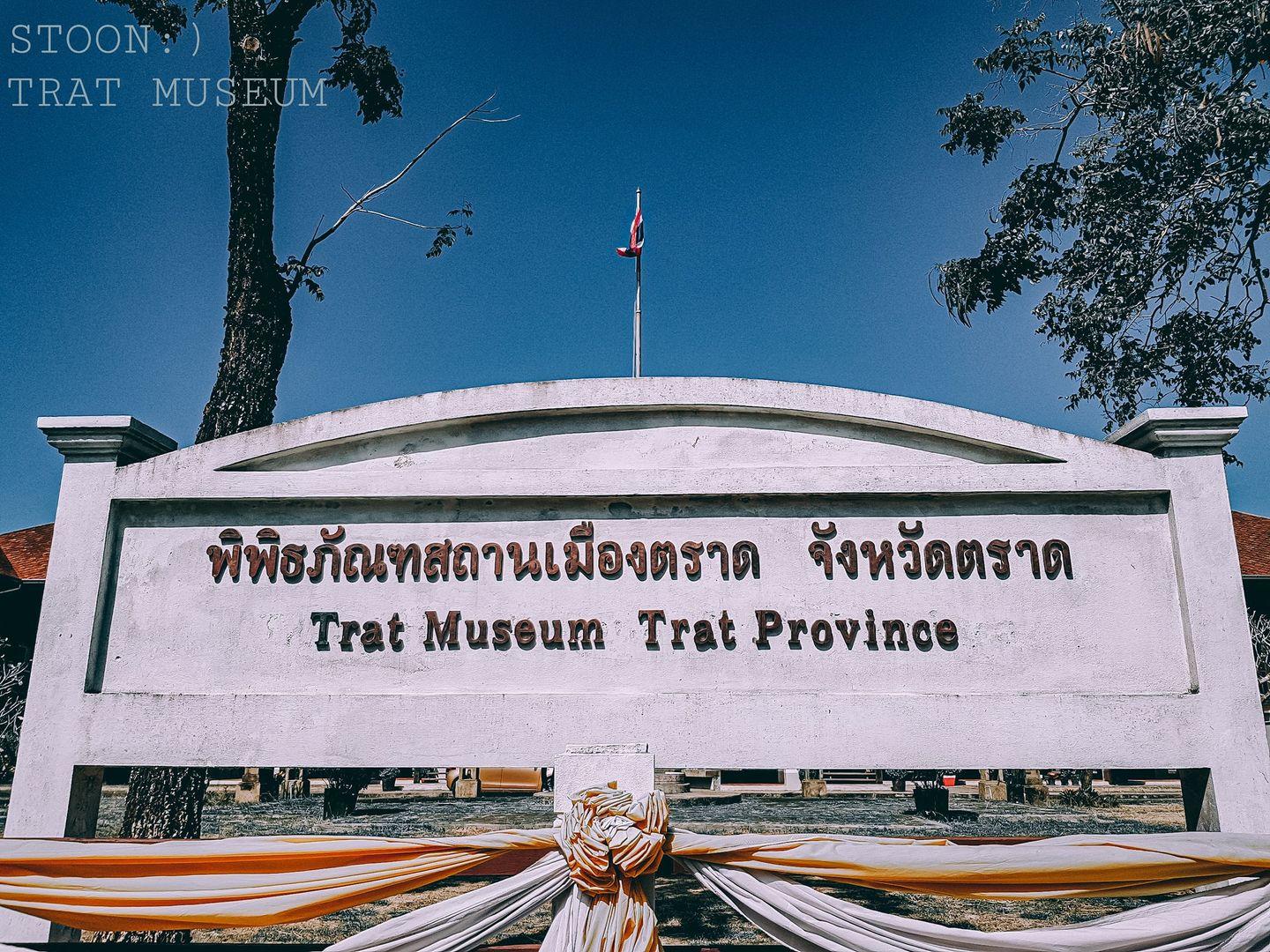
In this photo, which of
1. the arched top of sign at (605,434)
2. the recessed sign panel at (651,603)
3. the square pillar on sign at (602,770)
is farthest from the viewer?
the arched top of sign at (605,434)

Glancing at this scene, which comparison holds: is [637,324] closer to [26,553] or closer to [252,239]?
[252,239]

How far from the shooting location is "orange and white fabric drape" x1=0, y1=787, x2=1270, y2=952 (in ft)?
12.2

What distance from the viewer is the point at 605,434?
16.5ft

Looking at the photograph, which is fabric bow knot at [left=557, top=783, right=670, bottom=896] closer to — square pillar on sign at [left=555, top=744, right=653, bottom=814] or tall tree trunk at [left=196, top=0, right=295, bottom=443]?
square pillar on sign at [left=555, top=744, right=653, bottom=814]

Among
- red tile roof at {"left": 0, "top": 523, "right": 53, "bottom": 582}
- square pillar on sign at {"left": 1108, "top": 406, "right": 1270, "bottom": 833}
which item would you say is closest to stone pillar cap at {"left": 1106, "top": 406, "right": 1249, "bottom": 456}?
square pillar on sign at {"left": 1108, "top": 406, "right": 1270, "bottom": 833}

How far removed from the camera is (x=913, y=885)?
377cm

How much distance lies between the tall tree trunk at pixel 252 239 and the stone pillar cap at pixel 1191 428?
6339 mm

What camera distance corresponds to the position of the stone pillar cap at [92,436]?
195 inches

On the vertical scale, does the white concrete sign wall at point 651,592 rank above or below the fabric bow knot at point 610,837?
above

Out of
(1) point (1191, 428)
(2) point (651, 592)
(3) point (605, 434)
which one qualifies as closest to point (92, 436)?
(3) point (605, 434)

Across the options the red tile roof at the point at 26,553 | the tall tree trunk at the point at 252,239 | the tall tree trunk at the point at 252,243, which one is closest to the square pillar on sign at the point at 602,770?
the tall tree trunk at the point at 252,239

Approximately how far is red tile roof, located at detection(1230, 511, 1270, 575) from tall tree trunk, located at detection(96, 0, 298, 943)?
1520 cm

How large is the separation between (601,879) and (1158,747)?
265 centimetres

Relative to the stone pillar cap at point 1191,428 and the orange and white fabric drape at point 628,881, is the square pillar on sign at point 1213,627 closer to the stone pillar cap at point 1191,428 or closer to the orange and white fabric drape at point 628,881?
the stone pillar cap at point 1191,428
